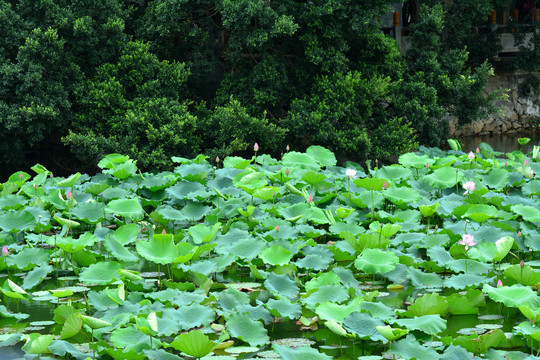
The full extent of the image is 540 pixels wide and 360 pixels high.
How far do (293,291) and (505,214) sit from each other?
1.89 metres

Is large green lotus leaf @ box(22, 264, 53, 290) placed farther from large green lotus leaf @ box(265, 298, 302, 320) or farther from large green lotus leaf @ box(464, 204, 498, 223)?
large green lotus leaf @ box(464, 204, 498, 223)

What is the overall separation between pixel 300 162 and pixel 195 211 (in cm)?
147

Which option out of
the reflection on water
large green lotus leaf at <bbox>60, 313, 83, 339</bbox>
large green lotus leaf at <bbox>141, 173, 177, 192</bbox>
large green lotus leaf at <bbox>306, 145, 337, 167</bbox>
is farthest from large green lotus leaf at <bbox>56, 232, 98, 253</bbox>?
the reflection on water

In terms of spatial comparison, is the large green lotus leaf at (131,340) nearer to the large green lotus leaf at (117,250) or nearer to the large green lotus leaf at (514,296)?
the large green lotus leaf at (117,250)

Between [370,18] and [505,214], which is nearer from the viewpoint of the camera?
[505,214]

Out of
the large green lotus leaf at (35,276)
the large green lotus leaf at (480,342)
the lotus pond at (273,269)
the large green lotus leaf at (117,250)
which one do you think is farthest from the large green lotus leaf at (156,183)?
the large green lotus leaf at (480,342)

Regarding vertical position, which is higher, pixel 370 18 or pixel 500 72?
pixel 370 18

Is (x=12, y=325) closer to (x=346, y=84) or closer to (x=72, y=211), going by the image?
(x=72, y=211)

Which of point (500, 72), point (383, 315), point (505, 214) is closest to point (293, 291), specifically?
point (383, 315)

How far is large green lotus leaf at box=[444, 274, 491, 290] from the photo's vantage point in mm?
3674

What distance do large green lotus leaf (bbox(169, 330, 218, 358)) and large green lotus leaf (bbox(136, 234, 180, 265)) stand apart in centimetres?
108

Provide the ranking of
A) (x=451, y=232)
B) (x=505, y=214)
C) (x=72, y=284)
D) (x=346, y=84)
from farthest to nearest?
(x=346, y=84), (x=505, y=214), (x=451, y=232), (x=72, y=284)

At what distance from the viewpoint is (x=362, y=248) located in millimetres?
4227

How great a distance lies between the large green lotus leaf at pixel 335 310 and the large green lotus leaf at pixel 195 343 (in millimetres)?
630
